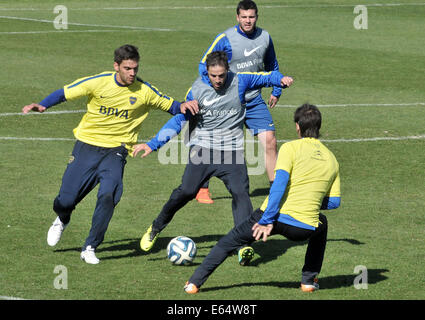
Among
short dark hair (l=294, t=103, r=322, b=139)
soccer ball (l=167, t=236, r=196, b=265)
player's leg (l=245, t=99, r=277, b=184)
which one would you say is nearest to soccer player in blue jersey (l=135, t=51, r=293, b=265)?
soccer ball (l=167, t=236, r=196, b=265)

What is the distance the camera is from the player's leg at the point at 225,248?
911cm

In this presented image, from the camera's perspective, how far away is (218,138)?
10758mm

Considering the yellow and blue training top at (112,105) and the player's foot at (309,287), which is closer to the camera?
the player's foot at (309,287)

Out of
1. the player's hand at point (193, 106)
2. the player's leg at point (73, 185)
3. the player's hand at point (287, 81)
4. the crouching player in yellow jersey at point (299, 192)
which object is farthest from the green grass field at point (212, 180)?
the player's hand at point (287, 81)

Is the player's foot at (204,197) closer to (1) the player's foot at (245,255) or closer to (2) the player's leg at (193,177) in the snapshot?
(2) the player's leg at (193,177)

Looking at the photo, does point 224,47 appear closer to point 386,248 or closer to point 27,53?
point 386,248

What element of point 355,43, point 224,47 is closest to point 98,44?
point 355,43

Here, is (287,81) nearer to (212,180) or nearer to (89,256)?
(89,256)

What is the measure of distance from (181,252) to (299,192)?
2.14 m

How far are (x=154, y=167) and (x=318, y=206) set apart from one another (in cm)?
705

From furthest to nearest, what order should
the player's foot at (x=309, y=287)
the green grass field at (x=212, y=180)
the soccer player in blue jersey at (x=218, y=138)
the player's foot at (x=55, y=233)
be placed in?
the player's foot at (x=55, y=233), the soccer player in blue jersey at (x=218, y=138), the green grass field at (x=212, y=180), the player's foot at (x=309, y=287)

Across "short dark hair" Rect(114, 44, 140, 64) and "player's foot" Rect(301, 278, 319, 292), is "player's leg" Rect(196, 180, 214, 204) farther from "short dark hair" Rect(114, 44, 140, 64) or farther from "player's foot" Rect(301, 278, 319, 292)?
"player's foot" Rect(301, 278, 319, 292)

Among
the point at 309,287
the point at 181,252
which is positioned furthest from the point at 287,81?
the point at 309,287

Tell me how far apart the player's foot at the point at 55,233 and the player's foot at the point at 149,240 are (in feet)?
3.35
